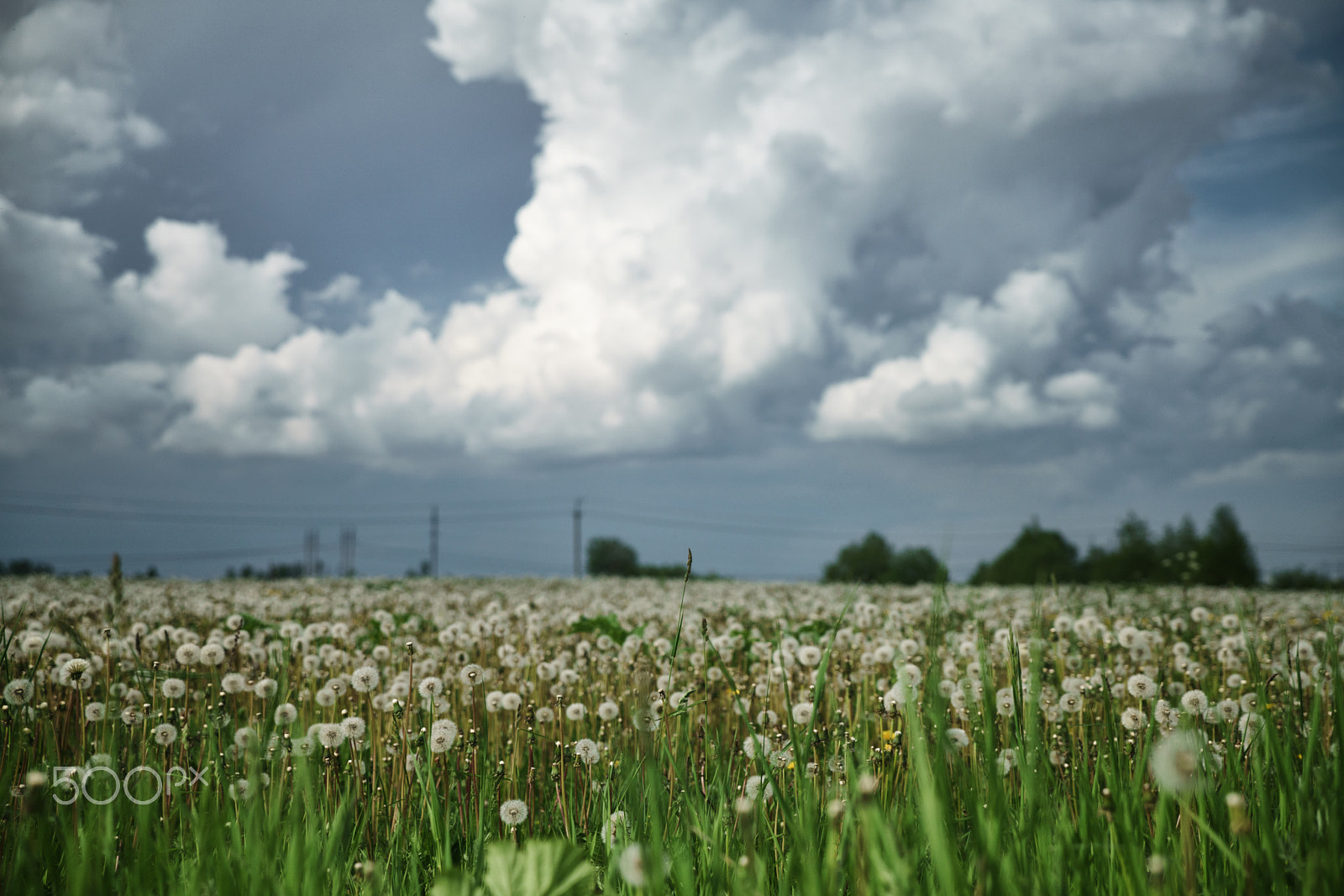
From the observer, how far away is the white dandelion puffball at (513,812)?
10.5 ft

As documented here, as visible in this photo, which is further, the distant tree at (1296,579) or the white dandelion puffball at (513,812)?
the distant tree at (1296,579)

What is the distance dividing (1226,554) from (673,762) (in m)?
55.3

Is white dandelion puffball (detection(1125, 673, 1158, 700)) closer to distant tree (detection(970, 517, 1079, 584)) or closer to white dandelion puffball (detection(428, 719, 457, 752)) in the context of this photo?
white dandelion puffball (detection(428, 719, 457, 752))

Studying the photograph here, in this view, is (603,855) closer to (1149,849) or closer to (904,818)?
(904,818)

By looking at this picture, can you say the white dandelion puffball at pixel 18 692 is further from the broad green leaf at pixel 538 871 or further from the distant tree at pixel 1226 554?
the distant tree at pixel 1226 554

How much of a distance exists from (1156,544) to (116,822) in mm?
58383

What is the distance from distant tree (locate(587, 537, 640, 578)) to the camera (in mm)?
95625

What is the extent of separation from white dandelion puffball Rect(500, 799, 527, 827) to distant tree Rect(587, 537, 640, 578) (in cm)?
9038

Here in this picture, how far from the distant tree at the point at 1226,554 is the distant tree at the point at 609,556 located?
5807cm

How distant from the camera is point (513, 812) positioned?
326 centimetres

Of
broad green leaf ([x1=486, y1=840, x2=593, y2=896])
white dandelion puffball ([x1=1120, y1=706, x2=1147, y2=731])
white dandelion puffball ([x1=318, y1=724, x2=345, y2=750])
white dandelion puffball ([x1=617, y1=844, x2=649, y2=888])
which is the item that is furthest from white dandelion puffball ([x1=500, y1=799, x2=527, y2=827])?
white dandelion puffball ([x1=1120, y1=706, x2=1147, y2=731])

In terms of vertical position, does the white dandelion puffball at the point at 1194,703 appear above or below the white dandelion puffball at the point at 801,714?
above

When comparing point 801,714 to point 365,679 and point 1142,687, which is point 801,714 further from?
point 365,679

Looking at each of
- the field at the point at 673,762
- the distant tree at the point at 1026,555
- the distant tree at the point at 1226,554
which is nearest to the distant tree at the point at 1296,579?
the distant tree at the point at 1226,554
